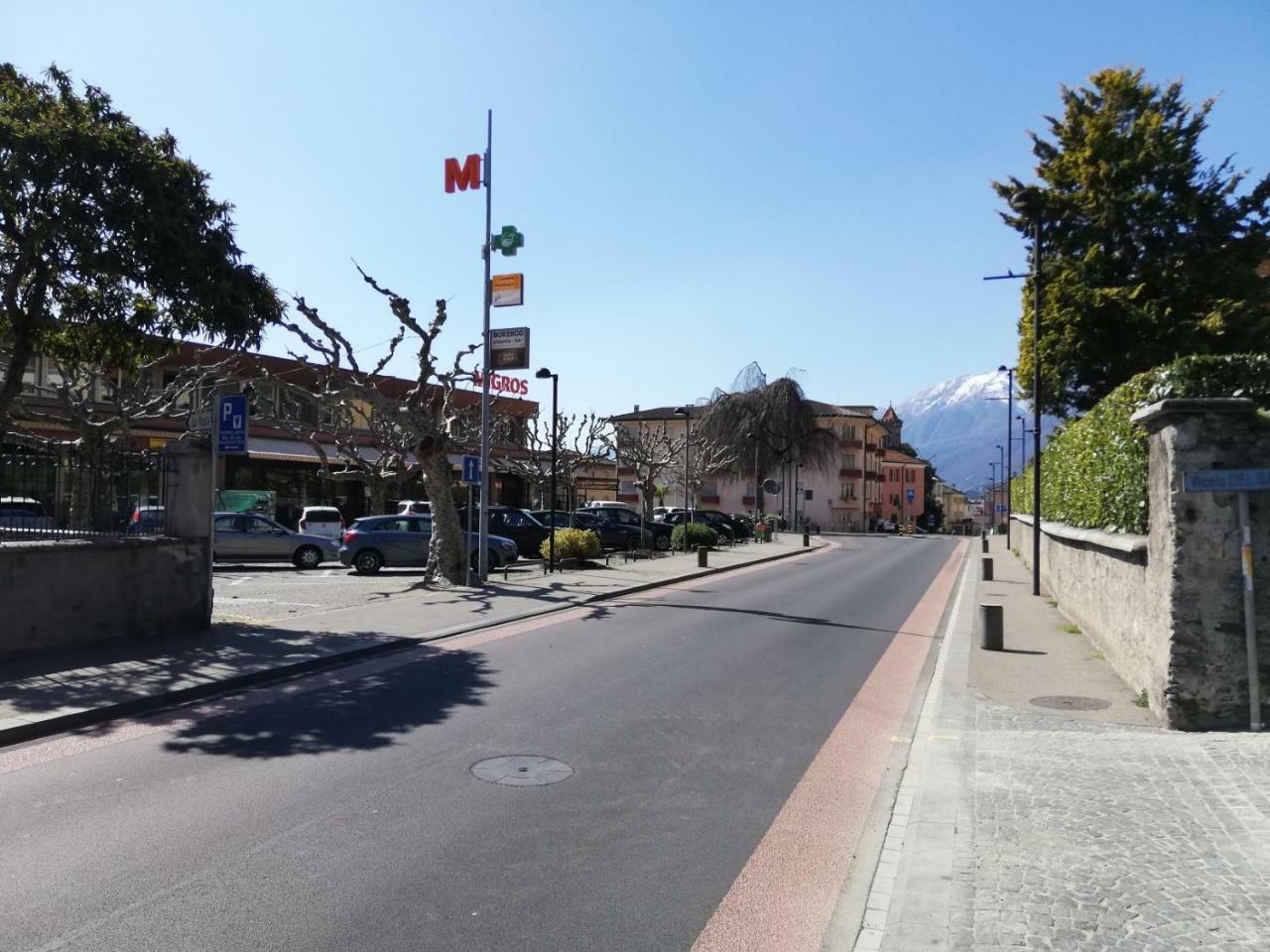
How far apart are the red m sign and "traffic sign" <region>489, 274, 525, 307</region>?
2083 mm

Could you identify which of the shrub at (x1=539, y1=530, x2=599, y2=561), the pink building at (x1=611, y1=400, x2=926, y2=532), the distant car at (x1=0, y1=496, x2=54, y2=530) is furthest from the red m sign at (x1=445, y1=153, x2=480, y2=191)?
the pink building at (x1=611, y1=400, x2=926, y2=532)

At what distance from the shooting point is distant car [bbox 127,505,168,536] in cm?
1177

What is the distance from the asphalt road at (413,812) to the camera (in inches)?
166

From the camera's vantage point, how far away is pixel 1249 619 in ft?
23.9

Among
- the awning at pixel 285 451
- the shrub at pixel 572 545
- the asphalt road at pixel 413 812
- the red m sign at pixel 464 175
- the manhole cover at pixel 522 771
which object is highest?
the red m sign at pixel 464 175

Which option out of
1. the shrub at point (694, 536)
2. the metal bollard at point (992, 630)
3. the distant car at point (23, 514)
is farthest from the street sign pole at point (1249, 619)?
the shrub at point (694, 536)

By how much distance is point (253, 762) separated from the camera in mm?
6715

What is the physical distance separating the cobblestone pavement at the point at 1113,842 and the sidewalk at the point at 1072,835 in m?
0.01

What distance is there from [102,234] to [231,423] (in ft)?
9.05

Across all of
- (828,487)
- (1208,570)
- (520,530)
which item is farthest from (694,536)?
(828,487)

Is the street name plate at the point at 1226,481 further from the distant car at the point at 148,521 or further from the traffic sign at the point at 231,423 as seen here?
the distant car at the point at 148,521

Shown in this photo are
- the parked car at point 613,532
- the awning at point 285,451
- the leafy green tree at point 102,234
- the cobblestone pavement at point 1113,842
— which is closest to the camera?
the cobblestone pavement at point 1113,842

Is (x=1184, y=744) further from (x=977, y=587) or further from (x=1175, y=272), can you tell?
(x=1175, y=272)

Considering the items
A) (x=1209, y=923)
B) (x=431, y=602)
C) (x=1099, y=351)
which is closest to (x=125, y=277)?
(x=431, y=602)
